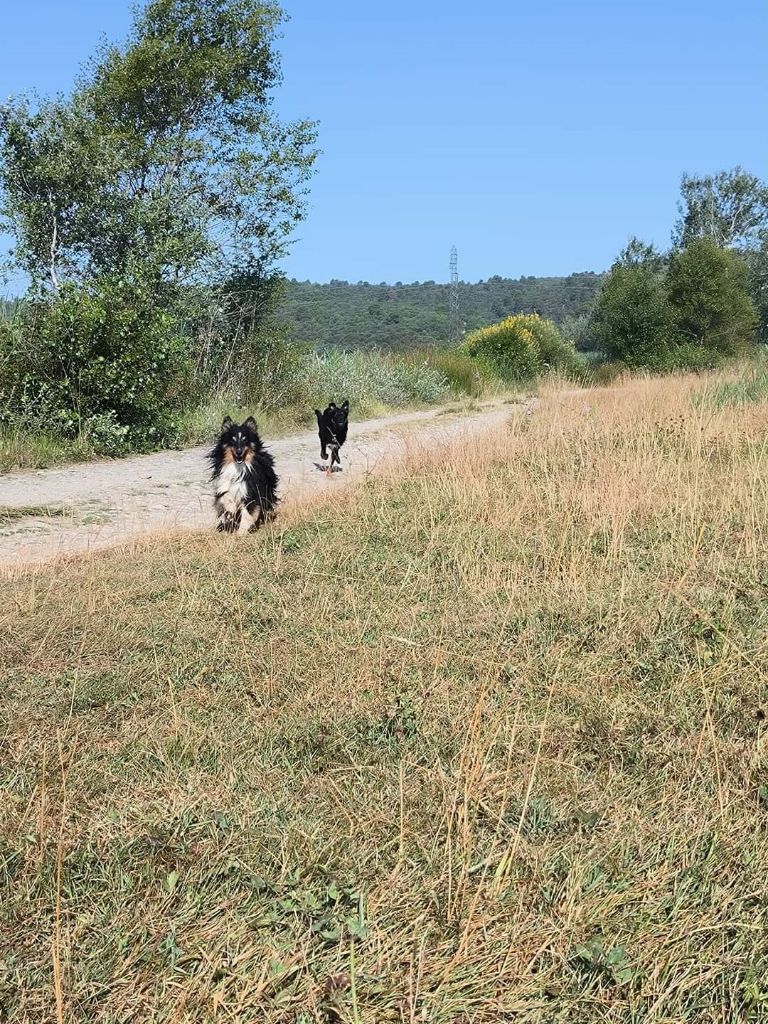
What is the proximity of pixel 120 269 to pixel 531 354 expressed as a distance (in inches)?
802

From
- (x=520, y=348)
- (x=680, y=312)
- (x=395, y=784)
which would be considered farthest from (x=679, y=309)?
(x=395, y=784)

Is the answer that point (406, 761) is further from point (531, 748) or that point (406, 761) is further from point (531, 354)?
point (531, 354)

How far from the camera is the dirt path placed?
7.14 meters

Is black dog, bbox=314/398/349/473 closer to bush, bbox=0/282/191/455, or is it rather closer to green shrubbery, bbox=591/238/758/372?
bush, bbox=0/282/191/455

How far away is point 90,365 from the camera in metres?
11.9

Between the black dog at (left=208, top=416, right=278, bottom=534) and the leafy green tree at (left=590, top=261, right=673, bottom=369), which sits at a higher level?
the leafy green tree at (left=590, top=261, right=673, bottom=369)

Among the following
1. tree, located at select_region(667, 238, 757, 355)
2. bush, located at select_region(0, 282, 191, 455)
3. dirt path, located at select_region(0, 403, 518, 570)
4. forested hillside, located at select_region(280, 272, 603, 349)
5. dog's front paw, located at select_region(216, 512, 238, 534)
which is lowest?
dog's front paw, located at select_region(216, 512, 238, 534)

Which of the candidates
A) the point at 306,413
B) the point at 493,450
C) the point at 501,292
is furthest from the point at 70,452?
the point at 501,292

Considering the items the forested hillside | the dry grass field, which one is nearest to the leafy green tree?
the forested hillside

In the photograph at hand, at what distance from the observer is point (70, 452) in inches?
448

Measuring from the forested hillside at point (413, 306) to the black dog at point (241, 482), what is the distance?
11.8 metres

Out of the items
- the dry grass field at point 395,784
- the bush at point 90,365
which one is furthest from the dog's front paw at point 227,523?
the bush at point 90,365

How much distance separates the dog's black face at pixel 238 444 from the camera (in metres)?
7.74

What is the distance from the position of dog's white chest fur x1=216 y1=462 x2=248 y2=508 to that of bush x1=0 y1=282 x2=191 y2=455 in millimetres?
4969
